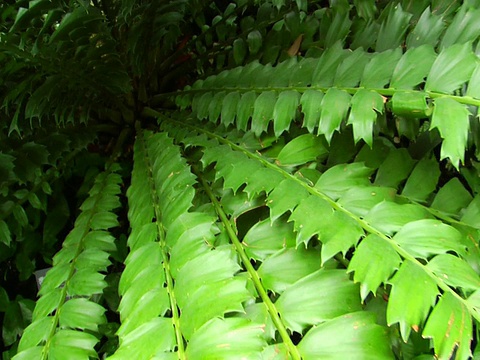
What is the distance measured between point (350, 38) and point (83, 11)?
506 mm

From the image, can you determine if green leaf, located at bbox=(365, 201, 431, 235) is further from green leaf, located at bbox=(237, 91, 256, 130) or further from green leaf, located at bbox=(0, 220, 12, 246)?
green leaf, located at bbox=(0, 220, 12, 246)

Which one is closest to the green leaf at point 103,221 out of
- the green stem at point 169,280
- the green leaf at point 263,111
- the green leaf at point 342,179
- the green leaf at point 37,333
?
the green stem at point 169,280

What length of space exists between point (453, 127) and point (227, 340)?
0.33m

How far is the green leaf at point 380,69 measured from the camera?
553mm

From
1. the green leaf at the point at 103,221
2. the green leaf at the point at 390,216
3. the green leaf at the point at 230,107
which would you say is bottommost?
the green leaf at the point at 103,221

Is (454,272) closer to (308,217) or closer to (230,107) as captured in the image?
(308,217)

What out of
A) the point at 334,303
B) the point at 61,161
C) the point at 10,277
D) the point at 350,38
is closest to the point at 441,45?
the point at 350,38

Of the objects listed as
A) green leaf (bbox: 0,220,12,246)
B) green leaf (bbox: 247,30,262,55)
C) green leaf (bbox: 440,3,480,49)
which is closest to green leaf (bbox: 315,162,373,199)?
green leaf (bbox: 440,3,480,49)

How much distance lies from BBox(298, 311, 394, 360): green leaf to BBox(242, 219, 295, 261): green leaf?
131 mm

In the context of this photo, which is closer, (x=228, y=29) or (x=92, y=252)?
(x=92, y=252)

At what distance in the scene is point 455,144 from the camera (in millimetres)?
444

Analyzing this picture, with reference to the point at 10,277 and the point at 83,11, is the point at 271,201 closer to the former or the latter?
the point at 83,11

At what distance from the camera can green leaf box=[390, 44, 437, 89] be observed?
20.1 inches

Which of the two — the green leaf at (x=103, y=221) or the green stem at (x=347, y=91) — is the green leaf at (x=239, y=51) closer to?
the green stem at (x=347, y=91)
